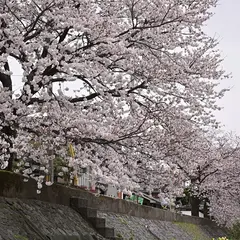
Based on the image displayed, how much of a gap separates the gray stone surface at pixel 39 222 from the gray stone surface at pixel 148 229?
94.1 inches

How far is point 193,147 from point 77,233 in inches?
154

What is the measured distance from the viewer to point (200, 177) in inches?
1228

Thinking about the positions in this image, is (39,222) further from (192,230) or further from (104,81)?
(192,230)

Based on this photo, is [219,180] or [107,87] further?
[219,180]

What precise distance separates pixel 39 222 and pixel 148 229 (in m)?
9.22

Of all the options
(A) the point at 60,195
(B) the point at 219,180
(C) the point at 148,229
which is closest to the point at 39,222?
(A) the point at 60,195

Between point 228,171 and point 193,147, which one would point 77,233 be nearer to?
point 193,147

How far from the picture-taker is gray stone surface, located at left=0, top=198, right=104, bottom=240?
9320mm

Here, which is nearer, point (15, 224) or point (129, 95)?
point (15, 224)

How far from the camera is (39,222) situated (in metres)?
10.5

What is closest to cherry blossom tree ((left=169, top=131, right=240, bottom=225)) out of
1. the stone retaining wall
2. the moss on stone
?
the moss on stone

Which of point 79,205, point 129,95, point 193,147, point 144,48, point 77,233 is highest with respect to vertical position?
point 144,48

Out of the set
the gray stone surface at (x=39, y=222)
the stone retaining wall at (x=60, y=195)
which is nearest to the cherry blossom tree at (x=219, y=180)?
the stone retaining wall at (x=60, y=195)

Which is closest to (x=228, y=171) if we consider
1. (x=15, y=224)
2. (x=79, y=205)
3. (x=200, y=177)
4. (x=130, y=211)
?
(x=200, y=177)
